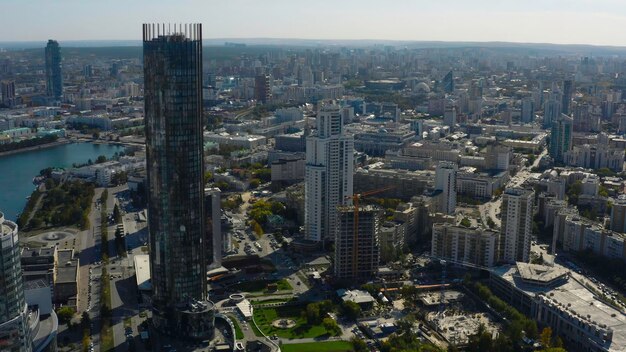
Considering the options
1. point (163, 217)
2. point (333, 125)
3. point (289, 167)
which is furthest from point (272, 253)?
point (289, 167)

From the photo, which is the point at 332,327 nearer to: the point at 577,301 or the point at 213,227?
the point at 213,227

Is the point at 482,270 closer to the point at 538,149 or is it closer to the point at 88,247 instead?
the point at 88,247

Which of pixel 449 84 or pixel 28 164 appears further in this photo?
pixel 449 84

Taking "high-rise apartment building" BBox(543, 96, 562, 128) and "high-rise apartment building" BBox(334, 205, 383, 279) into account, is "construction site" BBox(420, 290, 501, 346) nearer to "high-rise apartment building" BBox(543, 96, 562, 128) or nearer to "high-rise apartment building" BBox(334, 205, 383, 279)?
"high-rise apartment building" BBox(334, 205, 383, 279)

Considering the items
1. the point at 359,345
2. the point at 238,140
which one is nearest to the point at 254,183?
the point at 238,140

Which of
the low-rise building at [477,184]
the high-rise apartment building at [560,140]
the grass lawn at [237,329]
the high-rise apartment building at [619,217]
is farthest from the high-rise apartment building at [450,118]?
the grass lawn at [237,329]

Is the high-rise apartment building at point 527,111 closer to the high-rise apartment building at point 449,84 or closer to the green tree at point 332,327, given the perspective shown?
the high-rise apartment building at point 449,84

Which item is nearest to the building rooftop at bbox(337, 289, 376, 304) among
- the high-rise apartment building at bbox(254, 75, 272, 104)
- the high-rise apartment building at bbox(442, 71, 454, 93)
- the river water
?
the river water
